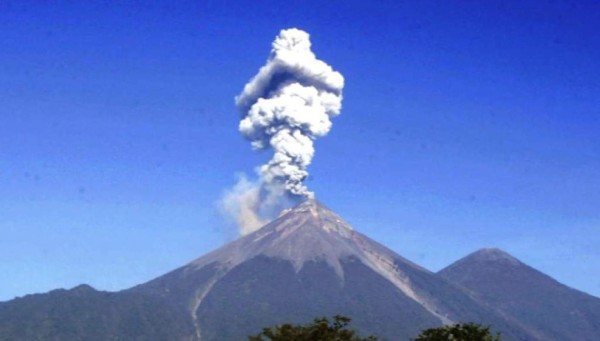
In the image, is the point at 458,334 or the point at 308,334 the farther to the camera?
the point at 458,334

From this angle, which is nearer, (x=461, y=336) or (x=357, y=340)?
(x=357, y=340)

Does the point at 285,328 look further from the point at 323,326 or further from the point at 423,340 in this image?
the point at 423,340

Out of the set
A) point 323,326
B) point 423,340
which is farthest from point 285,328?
point 423,340

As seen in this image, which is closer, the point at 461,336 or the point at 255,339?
the point at 255,339

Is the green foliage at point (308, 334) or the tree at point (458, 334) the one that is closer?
the green foliage at point (308, 334)

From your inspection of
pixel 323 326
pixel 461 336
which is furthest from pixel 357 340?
pixel 461 336

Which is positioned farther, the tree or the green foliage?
the tree

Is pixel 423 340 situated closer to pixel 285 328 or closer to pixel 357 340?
pixel 357 340
